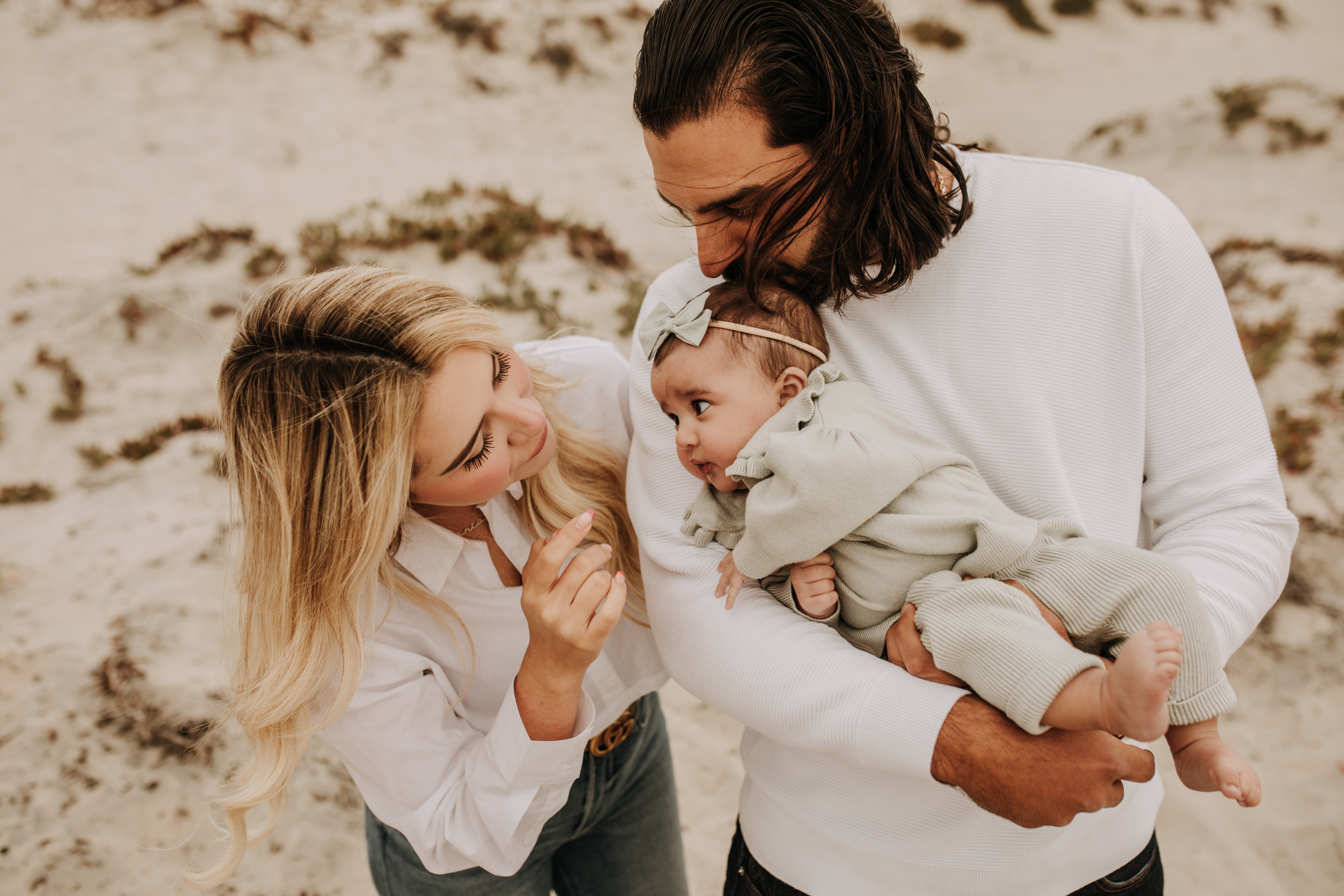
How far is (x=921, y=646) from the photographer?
1.61m

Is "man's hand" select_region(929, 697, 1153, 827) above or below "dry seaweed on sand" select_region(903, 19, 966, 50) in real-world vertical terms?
above

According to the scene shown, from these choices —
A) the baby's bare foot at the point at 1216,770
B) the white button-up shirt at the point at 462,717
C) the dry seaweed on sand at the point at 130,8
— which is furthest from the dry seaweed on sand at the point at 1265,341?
the dry seaweed on sand at the point at 130,8

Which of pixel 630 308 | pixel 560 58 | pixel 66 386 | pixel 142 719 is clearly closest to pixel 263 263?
pixel 66 386

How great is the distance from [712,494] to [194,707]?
373 centimetres

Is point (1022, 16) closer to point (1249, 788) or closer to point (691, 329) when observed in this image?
point (691, 329)

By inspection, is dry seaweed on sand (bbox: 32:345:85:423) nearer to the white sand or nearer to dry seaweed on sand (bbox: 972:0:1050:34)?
the white sand

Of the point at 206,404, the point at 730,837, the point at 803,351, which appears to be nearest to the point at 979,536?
the point at 803,351

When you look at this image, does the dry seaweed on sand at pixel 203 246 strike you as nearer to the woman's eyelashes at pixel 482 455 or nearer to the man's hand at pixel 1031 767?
the woman's eyelashes at pixel 482 455

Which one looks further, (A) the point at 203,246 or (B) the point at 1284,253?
(A) the point at 203,246

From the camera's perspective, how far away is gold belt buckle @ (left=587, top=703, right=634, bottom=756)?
2287 millimetres

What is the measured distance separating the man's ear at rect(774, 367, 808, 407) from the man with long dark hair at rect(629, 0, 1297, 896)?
0.16 meters

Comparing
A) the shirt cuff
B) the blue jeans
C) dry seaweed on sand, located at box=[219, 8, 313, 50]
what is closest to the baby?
the shirt cuff

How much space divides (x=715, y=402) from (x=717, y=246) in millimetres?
387

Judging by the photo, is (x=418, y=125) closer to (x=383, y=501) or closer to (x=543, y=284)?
(x=543, y=284)
